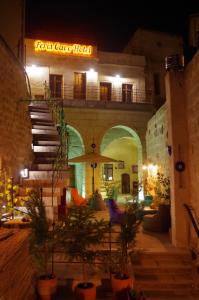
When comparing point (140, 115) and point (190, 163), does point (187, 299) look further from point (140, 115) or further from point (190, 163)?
point (140, 115)

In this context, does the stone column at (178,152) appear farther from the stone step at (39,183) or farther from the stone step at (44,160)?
the stone step at (44,160)

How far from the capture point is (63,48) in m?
19.5

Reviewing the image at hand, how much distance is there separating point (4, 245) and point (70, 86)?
1627cm

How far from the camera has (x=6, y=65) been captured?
770 cm

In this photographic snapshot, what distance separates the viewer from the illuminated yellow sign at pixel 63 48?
19.1 m

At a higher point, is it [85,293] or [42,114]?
[42,114]

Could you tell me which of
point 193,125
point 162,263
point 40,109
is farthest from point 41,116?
point 162,263

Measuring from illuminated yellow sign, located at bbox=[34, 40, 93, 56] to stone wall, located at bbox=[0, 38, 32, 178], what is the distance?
10310 mm

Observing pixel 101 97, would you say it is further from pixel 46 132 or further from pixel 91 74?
pixel 46 132

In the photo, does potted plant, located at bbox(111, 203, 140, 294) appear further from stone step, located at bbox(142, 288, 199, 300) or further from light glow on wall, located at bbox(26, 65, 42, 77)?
light glow on wall, located at bbox(26, 65, 42, 77)

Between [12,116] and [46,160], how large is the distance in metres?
2.49

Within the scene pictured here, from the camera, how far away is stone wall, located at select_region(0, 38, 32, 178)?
24.1ft

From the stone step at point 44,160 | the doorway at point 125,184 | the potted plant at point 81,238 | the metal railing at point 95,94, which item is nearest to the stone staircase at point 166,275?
the potted plant at point 81,238

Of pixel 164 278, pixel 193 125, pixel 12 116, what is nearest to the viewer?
pixel 164 278
